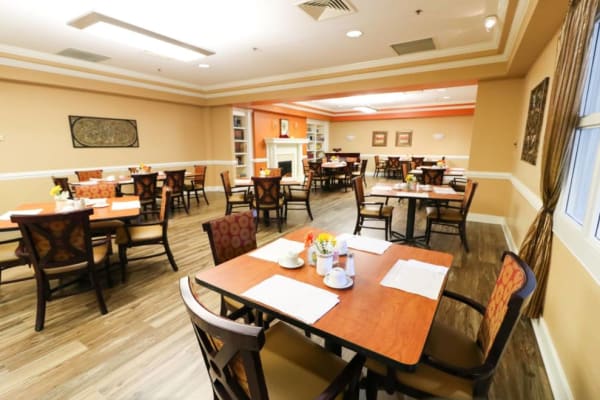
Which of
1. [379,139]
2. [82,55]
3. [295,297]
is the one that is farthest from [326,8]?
[379,139]

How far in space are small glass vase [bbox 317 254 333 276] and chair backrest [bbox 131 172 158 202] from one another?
164 inches

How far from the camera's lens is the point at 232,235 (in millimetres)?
1892

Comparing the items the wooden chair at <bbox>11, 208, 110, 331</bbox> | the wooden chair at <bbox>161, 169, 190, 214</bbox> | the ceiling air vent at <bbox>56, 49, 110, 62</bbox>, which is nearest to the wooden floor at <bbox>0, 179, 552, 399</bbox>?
the wooden chair at <bbox>11, 208, 110, 331</bbox>

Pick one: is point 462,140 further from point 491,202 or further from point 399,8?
point 399,8

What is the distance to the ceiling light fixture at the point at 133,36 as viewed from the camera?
281 centimetres

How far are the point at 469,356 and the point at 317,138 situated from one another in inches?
474

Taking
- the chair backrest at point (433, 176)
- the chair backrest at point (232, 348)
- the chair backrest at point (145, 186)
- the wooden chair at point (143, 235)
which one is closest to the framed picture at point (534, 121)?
the chair backrest at point (433, 176)

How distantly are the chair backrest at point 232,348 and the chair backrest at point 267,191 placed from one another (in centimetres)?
334

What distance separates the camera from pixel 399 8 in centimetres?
303

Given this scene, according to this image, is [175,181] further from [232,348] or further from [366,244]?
[232,348]

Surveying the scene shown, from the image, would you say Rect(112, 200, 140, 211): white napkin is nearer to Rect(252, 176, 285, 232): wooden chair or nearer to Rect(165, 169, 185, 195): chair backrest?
Rect(252, 176, 285, 232): wooden chair

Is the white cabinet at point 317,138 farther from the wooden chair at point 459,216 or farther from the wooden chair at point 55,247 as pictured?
the wooden chair at point 55,247

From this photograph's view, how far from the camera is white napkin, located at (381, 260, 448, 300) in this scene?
4.21 ft

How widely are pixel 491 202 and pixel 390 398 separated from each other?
4380 mm
